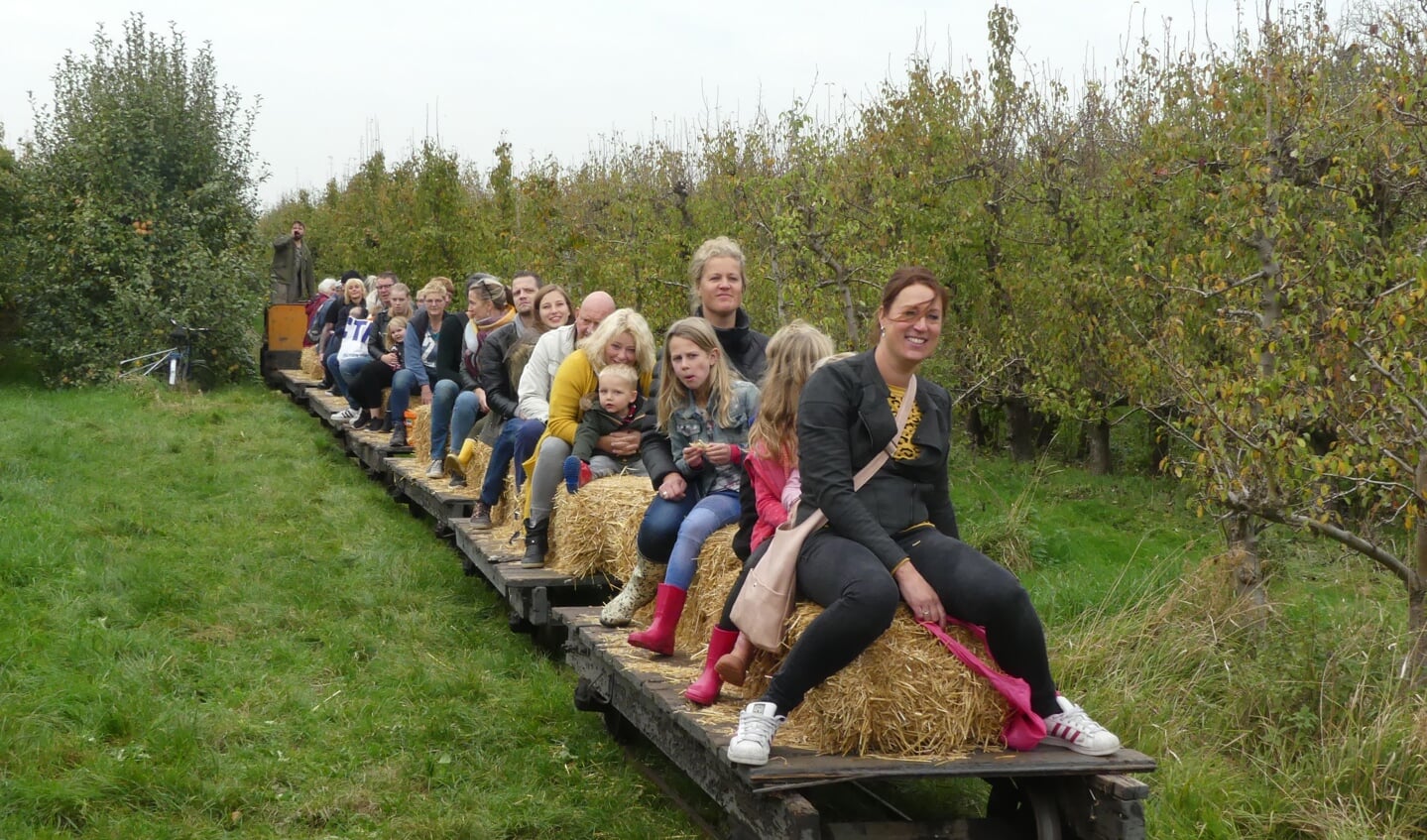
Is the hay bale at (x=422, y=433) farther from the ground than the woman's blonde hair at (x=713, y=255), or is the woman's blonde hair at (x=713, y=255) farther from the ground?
the woman's blonde hair at (x=713, y=255)

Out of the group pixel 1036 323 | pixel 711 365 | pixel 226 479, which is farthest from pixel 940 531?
pixel 1036 323

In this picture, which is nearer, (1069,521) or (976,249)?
(1069,521)

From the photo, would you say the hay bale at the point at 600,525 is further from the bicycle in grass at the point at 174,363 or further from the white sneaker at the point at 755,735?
the bicycle in grass at the point at 174,363

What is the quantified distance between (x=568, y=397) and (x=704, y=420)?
4.85 ft

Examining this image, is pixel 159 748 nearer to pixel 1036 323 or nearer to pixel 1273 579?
pixel 1273 579

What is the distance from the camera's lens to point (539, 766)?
215 inches

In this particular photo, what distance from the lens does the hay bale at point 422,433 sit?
11.1m

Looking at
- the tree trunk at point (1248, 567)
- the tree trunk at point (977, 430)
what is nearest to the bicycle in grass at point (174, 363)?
the tree trunk at point (977, 430)

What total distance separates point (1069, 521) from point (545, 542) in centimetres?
676

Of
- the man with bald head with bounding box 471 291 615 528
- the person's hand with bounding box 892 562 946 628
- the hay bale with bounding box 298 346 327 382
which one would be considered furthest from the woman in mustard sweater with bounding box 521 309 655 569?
the hay bale with bounding box 298 346 327 382

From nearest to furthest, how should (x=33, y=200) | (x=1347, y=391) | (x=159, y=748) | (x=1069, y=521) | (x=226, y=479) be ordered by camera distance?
(x=159, y=748) < (x=1347, y=391) < (x=226, y=479) < (x=1069, y=521) < (x=33, y=200)

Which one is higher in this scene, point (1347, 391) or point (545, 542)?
point (1347, 391)

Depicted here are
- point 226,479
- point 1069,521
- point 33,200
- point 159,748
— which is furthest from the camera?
point 33,200

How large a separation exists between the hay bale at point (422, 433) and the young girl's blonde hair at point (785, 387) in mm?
6468
